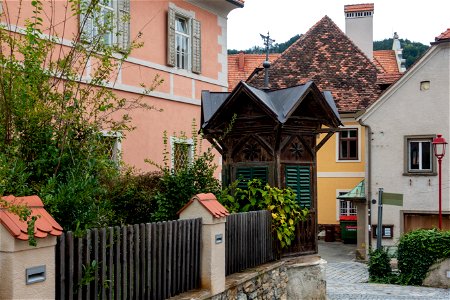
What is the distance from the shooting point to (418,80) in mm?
21844

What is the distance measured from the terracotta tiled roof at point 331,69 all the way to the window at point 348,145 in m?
2.01

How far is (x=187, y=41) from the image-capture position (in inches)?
637

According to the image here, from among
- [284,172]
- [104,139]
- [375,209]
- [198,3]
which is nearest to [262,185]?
[284,172]

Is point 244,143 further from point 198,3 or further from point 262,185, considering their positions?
point 198,3

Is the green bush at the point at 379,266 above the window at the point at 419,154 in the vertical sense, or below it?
below

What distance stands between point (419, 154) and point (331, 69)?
7.66 metres

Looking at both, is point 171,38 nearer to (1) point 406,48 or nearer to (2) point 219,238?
(2) point 219,238

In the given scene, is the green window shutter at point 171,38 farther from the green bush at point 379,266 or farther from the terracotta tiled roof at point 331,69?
the terracotta tiled roof at point 331,69

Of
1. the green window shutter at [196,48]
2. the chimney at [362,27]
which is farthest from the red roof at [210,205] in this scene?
the chimney at [362,27]

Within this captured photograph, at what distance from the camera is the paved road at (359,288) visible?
13.1m

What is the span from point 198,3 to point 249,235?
8880 mm

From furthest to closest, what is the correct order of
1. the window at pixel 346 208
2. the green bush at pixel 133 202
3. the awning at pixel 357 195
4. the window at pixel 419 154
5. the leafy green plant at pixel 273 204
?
1. the window at pixel 346 208
2. the awning at pixel 357 195
3. the window at pixel 419 154
4. the leafy green plant at pixel 273 204
5. the green bush at pixel 133 202

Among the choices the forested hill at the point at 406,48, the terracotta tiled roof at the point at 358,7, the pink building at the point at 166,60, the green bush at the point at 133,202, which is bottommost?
the green bush at the point at 133,202

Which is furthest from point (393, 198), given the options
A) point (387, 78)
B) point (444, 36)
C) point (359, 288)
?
point (387, 78)
